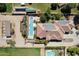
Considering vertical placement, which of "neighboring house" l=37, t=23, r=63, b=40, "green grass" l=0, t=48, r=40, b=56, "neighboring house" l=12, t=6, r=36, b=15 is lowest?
"green grass" l=0, t=48, r=40, b=56

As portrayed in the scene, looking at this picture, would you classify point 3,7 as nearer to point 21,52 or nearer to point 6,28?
point 6,28

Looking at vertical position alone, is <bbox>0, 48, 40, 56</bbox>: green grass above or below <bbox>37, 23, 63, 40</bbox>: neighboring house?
below

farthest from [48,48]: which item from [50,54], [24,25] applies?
[24,25]

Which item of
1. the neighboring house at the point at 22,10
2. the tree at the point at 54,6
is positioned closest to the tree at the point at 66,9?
the tree at the point at 54,6

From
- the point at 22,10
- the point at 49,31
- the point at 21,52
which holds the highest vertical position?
the point at 22,10

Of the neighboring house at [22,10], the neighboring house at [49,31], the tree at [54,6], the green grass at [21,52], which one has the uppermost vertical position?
the tree at [54,6]

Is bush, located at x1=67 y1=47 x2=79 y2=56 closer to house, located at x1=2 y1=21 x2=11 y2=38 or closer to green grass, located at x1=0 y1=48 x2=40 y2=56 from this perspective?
green grass, located at x1=0 y1=48 x2=40 y2=56

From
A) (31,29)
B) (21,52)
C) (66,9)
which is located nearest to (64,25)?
(66,9)

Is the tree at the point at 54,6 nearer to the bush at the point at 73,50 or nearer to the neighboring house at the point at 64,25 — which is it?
the neighboring house at the point at 64,25

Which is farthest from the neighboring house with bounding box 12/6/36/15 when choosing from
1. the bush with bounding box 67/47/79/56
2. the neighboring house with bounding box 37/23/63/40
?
the bush with bounding box 67/47/79/56
